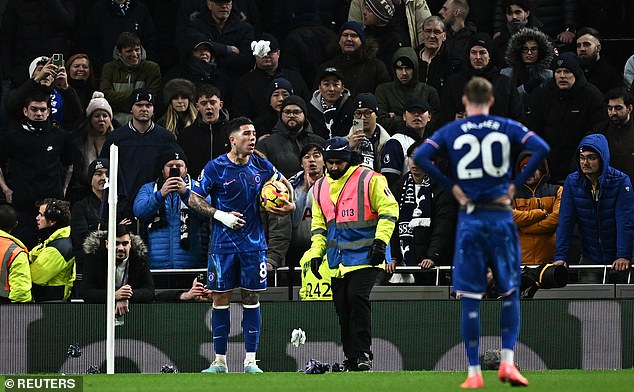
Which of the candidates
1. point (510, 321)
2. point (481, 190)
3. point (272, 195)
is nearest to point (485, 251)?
point (481, 190)

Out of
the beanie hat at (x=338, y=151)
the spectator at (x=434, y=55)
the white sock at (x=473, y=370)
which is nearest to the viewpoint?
the white sock at (x=473, y=370)

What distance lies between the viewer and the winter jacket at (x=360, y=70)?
19.7 meters

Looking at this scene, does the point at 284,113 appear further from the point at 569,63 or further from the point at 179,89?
the point at 569,63

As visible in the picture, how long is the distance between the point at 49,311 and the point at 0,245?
40.8 inches

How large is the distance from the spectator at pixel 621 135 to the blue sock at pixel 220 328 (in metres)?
5.90

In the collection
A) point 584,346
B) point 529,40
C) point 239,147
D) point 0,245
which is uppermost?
point 529,40

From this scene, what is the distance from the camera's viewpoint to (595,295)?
16.4 m

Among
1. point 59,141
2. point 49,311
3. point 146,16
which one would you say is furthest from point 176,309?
point 146,16

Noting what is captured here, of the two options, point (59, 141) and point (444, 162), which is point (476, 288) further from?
point (59, 141)

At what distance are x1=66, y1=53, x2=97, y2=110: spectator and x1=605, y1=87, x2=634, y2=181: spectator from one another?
24.1 feet

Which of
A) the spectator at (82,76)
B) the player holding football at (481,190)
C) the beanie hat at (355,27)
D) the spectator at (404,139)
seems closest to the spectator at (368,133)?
the spectator at (404,139)

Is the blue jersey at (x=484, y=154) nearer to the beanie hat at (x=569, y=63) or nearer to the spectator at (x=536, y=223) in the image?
the spectator at (x=536, y=223)

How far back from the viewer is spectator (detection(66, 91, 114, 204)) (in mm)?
18766

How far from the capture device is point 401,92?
1919 centimetres
